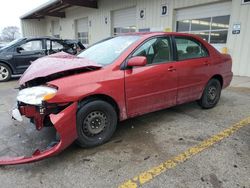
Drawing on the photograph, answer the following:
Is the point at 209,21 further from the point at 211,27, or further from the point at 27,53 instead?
the point at 27,53

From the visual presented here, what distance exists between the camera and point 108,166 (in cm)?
256

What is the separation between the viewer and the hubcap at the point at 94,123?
112 inches

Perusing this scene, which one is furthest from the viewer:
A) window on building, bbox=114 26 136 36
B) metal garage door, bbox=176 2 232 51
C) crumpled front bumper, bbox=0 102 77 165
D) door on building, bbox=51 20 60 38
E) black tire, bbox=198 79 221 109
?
door on building, bbox=51 20 60 38

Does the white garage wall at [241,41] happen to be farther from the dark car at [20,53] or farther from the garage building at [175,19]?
the dark car at [20,53]

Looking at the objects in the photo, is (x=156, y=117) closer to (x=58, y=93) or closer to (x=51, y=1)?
(x=58, y=93)

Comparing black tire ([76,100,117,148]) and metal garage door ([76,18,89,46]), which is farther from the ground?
metal garage door ([76,18,89,46])

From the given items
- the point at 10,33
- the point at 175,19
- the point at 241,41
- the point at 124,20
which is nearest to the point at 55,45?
the point at 175,19

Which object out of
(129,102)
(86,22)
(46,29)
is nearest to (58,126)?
(129,102)

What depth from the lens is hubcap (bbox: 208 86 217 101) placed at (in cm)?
444

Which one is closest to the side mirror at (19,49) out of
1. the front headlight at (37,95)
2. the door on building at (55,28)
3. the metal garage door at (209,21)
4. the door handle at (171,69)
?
the front headlight at (37,95)

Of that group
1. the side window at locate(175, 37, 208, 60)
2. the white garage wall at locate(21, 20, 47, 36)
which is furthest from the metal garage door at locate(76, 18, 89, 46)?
the side window at locate(175, 37, 208, 60)

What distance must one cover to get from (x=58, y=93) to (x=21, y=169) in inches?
38.7

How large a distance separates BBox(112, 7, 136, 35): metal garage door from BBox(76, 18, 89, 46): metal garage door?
3894 millimetres

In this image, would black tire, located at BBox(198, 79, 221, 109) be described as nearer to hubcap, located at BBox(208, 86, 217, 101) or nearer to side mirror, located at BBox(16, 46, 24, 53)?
hubcap, located at BBox(208, 86, 217, 101)
